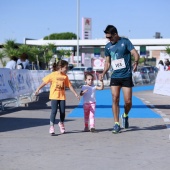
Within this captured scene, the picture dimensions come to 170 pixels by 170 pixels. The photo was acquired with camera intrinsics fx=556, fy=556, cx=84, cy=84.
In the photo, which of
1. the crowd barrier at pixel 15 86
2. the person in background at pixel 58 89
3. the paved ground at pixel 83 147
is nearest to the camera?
the paved ground at pixel 83 147

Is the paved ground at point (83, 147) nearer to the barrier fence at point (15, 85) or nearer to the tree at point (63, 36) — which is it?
the barrier fence at point (15, 85)

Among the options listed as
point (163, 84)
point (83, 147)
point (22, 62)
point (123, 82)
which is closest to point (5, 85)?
point (22, 62)

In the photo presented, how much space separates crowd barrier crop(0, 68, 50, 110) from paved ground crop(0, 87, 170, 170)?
13.5ft

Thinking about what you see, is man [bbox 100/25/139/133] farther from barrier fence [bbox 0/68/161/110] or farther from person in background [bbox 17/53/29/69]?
person in background [bbox 17/53/29/69]

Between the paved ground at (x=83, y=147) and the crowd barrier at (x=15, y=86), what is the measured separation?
13.5 ft

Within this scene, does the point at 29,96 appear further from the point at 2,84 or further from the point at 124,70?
the point at 124,70

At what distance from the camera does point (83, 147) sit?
8367mm

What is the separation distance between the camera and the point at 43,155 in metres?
7.55

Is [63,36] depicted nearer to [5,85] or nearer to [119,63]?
[5,85]

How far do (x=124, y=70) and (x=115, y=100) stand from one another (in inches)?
23.3

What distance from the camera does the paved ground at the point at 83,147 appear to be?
6879 mm

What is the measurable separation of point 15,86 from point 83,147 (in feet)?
32.4

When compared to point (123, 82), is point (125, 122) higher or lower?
lower

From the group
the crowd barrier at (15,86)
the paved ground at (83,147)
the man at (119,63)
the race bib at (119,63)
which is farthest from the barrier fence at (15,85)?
the race bib at (119,63)
